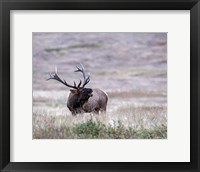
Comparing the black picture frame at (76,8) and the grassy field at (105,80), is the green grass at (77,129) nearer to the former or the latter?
the grassy field at (105,80)

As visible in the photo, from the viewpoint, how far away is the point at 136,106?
814 centimetres

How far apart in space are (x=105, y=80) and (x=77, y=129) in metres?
0.21

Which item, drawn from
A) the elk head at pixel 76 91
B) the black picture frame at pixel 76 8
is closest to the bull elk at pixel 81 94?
the elk head at pixel 76 91

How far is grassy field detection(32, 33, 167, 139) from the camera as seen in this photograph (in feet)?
26.7

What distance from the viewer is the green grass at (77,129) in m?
8.14

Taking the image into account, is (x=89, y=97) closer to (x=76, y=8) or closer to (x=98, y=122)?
(x=98, y=122)

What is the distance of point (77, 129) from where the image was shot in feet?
26.7

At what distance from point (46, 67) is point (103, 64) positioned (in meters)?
0.21

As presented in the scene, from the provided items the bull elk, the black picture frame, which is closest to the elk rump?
the bull elk

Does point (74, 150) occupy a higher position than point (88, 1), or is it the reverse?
point (88, 1)

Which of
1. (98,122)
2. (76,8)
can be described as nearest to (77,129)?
(98,122)

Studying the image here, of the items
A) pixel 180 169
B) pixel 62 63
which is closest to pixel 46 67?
pixel 62 63

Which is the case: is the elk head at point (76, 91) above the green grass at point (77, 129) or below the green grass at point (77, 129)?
above

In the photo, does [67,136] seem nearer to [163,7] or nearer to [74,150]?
[74,150]
